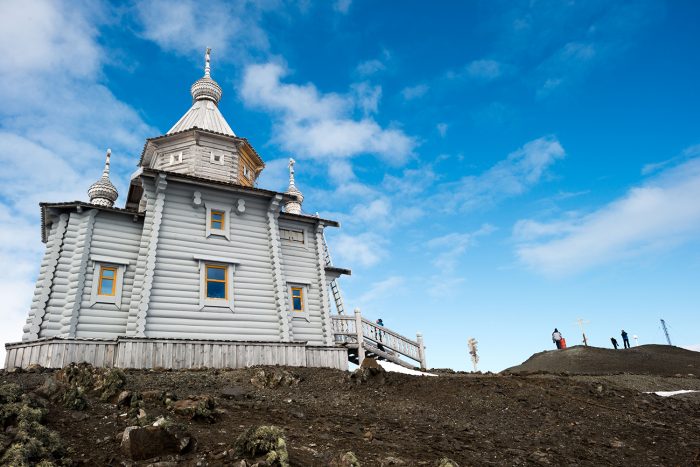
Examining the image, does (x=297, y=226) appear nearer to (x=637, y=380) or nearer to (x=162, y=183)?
(x=162, y=183)

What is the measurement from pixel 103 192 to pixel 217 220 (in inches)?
390

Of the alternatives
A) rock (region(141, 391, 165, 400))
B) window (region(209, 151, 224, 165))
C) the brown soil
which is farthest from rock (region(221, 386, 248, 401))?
window (region(209, 151, 224, 165))

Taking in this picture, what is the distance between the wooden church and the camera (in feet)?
46.0

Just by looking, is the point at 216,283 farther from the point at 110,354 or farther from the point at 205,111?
the point at 205,111

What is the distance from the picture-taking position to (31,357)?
43.0 feet

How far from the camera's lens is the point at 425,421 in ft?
29.1

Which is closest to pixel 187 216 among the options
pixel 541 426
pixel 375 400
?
pixel 375 400

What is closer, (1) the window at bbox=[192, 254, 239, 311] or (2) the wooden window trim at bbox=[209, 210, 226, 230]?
(1) the window at bbox=[192, 254, 239, 311]

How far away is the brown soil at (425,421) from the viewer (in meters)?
6.22

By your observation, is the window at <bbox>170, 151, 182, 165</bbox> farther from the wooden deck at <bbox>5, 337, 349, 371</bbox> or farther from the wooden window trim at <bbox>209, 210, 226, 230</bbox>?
the wooden deck at <bbox>5, 337, 349, 371</bbox>

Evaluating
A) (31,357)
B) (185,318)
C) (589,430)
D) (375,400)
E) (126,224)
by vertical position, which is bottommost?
(589,430)

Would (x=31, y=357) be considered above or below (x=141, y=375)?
above

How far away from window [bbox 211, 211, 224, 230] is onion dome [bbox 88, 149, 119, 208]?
9409 millimetres

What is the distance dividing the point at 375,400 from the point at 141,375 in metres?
6.14
